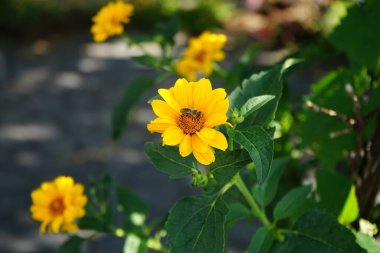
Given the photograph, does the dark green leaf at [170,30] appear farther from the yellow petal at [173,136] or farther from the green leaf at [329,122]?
the yellow petal at [173,136]

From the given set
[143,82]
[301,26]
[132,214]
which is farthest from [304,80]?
[132,214]

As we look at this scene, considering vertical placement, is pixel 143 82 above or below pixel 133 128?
below

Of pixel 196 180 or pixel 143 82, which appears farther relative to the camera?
pixel 143 82

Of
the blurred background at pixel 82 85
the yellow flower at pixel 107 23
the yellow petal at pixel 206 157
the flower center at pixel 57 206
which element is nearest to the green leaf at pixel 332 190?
the yellow petal at pixel 206 157

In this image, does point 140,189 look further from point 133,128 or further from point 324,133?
point 324,133

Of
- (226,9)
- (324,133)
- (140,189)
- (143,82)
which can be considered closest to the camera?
(324,133)

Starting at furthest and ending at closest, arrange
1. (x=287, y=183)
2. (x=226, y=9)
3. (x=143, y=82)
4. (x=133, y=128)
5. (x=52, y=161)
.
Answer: (x=226, y=9) < (x=133, y=128) < (x=52, y=161) < (x=143, y=82) < (x=287, y=183)

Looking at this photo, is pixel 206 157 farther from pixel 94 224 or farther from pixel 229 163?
pixel 94 224
